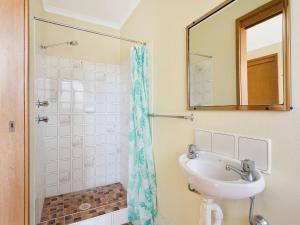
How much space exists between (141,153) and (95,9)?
1954 mm

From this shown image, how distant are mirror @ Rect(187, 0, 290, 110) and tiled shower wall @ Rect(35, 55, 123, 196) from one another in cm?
146

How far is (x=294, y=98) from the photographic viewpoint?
2.17ft

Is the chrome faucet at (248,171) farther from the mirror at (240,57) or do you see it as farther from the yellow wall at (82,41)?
the yellow wall at (82,41)

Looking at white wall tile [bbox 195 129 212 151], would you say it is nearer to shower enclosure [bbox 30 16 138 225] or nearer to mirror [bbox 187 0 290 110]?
mirror [bbox 187 0 290 110]

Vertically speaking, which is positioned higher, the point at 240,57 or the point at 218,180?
the point at 240,57

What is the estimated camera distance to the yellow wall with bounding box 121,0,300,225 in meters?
0.67

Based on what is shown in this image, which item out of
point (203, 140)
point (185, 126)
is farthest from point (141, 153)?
point (203, 140)

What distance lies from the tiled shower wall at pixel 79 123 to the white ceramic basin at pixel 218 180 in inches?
59.9

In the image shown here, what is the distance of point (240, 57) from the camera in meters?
0.89

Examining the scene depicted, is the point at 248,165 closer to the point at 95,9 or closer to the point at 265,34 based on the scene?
the point at 265,34

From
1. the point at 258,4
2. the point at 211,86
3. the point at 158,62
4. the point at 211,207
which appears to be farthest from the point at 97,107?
the point at 258,4

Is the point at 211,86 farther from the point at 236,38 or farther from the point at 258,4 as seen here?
the point at 258,4

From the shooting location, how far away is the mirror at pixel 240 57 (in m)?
0.71

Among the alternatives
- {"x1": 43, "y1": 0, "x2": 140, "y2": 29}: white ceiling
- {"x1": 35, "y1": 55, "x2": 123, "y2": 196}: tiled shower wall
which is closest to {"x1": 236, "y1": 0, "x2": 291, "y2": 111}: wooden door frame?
{"x1": 43, "y1": 0, "x2": 140, "y2": 29}: white ceiling
